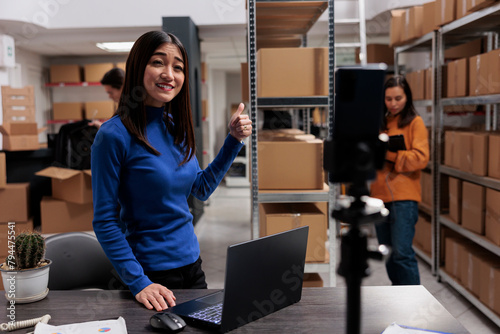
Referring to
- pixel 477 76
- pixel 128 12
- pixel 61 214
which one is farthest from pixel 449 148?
pixel 128 12

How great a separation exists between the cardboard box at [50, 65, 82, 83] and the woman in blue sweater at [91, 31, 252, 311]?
22.9ft

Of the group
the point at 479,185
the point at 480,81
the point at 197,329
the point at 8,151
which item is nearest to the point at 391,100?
the point at 480,81

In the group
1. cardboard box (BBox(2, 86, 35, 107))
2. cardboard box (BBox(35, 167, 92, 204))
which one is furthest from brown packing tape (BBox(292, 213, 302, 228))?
cardboard box (BBox(2, 86, 35, 107))

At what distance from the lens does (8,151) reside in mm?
3908

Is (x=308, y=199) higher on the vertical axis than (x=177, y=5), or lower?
lower

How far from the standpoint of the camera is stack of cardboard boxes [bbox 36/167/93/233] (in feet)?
12.5

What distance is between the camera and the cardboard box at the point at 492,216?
266cm

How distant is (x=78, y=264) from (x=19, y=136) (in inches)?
103

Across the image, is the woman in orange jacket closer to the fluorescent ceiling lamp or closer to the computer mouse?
the computer mouse

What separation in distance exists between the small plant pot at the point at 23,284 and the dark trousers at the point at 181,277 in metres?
0.32

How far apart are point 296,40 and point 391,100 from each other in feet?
4.36

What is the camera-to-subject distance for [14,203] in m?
3.73

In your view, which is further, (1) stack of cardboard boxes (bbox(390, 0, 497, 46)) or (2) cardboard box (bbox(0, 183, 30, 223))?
(2) cardboard box (bbox(0, 183, 30, 223))

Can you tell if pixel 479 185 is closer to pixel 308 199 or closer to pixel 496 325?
pixel 496 325
